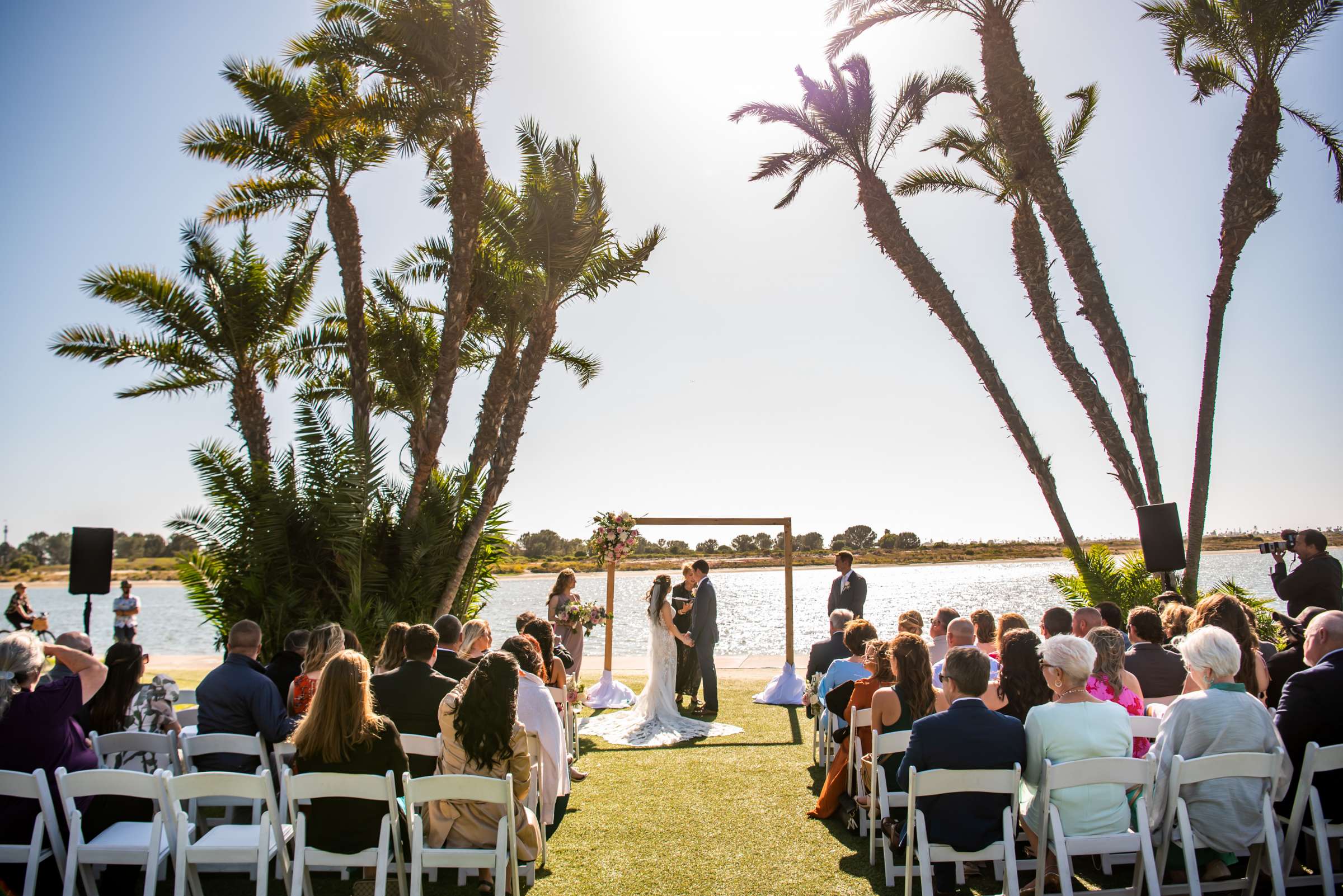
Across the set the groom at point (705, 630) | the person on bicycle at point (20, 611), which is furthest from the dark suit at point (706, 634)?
the person on bicycle at point (20, 611)

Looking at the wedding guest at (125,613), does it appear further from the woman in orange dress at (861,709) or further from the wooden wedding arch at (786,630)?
the woman in orange dress at (861,709)

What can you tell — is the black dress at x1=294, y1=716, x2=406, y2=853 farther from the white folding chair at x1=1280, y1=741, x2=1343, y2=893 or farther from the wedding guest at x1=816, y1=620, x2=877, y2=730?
the white folding chair at x1=1280, y1=741, x2=1343, y2=893

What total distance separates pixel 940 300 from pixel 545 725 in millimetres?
10471

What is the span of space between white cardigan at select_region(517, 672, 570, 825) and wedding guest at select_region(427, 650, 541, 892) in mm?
868

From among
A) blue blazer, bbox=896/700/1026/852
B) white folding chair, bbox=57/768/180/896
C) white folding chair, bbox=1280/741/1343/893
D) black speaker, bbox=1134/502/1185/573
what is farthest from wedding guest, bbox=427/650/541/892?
black speaker, bbox=1134/502/1185/573

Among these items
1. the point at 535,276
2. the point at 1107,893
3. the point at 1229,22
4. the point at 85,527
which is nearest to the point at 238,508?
the point at 85,527

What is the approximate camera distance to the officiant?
10.3m

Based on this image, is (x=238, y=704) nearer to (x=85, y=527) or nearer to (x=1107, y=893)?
(x=1107, y=893)

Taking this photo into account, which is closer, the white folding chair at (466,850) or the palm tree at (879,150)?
the white folding chair at (466,850)

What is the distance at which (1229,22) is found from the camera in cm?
1145

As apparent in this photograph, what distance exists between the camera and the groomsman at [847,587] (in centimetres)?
1012

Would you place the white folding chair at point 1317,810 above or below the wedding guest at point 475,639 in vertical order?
below

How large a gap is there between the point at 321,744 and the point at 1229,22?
14.3m

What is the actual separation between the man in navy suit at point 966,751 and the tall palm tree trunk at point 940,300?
9.64 metres
